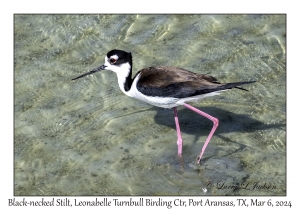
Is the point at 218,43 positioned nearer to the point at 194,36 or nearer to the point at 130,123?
the point at 194,36

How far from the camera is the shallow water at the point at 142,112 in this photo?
670 centimetres

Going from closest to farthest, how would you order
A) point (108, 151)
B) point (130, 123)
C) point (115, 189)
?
point (115, 189) < point (108, 151) < point (130, 123)

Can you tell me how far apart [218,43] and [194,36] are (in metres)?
0.41

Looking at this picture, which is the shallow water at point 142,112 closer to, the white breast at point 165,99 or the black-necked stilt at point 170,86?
the black-necked stilt at point 170,86

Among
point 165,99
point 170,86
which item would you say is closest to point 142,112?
point 165,99

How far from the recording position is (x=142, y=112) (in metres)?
7.89

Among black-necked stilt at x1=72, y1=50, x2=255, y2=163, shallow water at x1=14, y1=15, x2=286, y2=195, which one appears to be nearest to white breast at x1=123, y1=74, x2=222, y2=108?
black-necked stilt at x1=72, y1=50, x2=255, y2=163

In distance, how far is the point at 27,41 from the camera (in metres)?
9.62

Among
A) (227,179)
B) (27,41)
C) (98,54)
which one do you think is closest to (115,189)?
(227,179)

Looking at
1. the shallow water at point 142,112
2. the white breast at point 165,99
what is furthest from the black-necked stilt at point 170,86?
the shallow water at point 142,112

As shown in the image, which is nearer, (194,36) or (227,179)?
(227,179)

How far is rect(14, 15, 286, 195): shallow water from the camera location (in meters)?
6.70

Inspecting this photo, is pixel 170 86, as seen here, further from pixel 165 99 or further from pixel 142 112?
pixel 142 112
